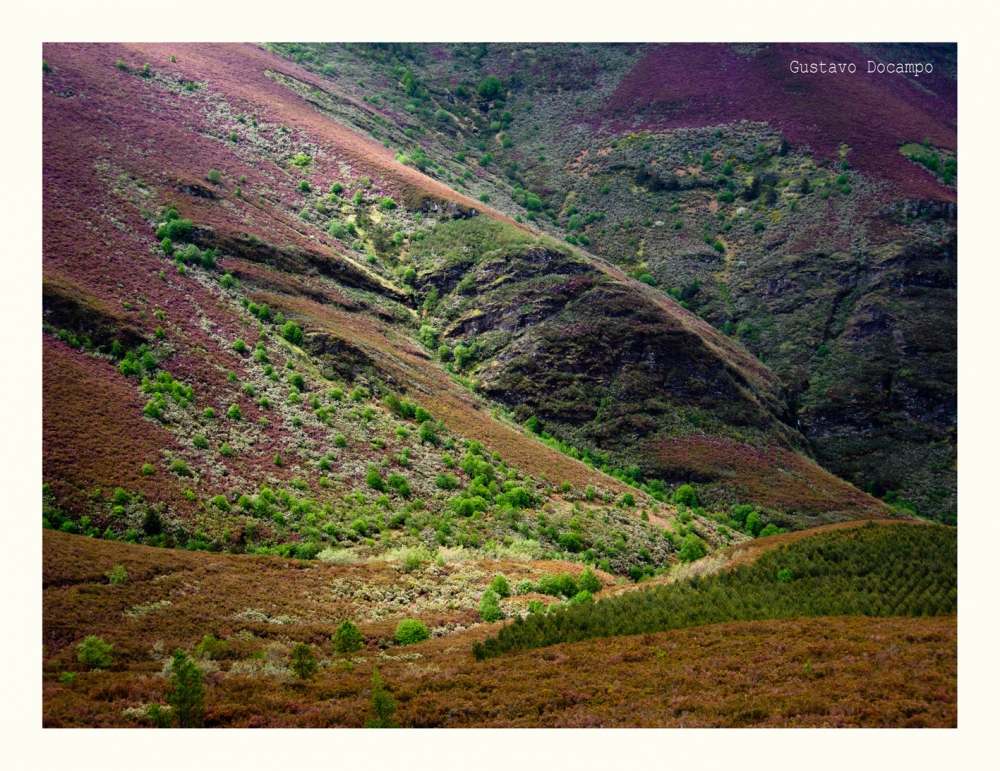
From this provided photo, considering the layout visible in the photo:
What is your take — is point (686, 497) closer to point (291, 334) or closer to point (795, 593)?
point (795, 593)

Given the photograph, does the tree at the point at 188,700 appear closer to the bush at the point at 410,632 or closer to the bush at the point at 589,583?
the bush at the point at 410,632

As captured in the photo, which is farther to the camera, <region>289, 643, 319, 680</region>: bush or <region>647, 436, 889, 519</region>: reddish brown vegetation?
<region>647, 436, 889, 519</region>: reddish brown vegetation

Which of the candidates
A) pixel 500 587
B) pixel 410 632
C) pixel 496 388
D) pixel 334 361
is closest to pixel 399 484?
pixel 500 587

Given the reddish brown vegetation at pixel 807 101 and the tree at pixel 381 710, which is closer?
the tree at pixel 381 710

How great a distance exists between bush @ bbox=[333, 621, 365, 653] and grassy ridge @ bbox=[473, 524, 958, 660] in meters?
3.28

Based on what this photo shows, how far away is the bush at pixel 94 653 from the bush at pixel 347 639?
530 centimetres

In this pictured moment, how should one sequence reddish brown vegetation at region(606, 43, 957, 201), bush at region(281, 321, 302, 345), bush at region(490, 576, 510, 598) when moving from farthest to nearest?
1. reddish brown vegetation at region(606, 43, 957, 201)
2. bush at region(281, 321, 302, 345)
3. bush at region(490, 576, 510, 598)

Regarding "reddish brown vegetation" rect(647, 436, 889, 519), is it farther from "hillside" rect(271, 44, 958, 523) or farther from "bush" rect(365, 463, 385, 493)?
"bush" rect(365, 463, 385, 493)

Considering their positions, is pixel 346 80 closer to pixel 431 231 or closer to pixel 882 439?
pixel 431 231

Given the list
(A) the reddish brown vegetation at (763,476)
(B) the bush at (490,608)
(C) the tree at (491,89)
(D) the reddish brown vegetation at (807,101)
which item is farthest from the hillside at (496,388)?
(C) the tree at (491,89)

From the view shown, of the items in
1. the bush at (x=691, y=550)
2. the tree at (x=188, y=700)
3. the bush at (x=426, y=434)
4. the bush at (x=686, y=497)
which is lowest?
the bush at (x=691, y=550)

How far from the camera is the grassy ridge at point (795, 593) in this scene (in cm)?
1989

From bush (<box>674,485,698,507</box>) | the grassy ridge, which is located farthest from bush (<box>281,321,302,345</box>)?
the grassy ridge

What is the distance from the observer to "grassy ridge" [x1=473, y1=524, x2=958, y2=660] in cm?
1989
